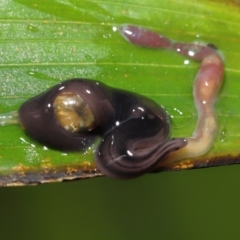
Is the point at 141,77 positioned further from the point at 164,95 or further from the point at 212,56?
the point at 212,56

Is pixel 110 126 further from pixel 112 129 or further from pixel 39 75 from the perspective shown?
pixel 39 75

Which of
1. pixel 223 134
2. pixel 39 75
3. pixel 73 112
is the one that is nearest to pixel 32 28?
pixel 39 75

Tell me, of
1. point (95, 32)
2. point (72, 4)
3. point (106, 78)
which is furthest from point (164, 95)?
point (72, 4)

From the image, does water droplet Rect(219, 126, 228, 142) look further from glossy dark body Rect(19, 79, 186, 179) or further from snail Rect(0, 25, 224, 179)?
glossy dark body Rect(19, 79, 186, 179)

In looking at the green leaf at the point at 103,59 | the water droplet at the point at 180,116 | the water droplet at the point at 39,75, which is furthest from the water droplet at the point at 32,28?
the water droplet at the point at 180,116

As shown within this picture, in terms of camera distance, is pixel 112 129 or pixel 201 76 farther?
pixel 201 76

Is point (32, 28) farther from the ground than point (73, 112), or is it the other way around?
point (32, 28)
